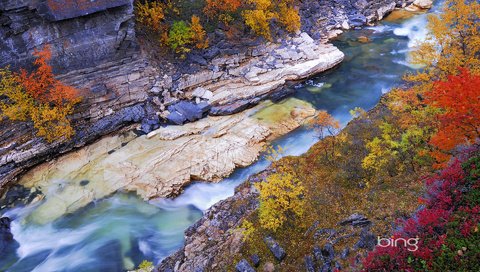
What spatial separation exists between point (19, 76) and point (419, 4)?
44722mm

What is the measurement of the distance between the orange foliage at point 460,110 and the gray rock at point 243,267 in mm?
10023

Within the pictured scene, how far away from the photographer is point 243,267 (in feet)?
51.2

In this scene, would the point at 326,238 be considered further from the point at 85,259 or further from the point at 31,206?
the point at 31,206

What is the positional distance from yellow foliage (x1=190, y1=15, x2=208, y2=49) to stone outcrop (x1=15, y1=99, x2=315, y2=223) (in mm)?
8273

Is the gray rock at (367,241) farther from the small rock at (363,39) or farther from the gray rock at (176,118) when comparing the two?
the small rock at (363,39)

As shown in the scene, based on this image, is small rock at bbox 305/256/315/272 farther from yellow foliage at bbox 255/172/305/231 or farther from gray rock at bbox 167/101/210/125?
gray rock at bbox 167/101/210/125

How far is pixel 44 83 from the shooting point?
26844 millimetres

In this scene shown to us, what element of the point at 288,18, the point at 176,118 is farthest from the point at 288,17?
the point at 176,118

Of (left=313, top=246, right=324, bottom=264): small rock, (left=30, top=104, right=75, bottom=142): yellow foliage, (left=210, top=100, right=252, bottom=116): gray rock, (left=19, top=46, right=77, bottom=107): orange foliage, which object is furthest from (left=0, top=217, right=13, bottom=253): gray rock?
(left=313, top=246, right=324, bottom=264): small rock

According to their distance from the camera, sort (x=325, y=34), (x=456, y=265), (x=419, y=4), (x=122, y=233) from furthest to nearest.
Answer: (x=419, y=4) → (x=325, y=34) → (x=122, y=233) → (x=456, y=265)

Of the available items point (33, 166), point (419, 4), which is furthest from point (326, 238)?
point (419, 4)

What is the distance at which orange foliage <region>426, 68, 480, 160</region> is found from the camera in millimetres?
14133

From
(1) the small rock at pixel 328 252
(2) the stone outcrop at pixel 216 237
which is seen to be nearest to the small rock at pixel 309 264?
(1) the small rock at pixel 328 252

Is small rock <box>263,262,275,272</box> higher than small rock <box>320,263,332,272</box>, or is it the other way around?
small rock <box>320,263,332,272</box>
